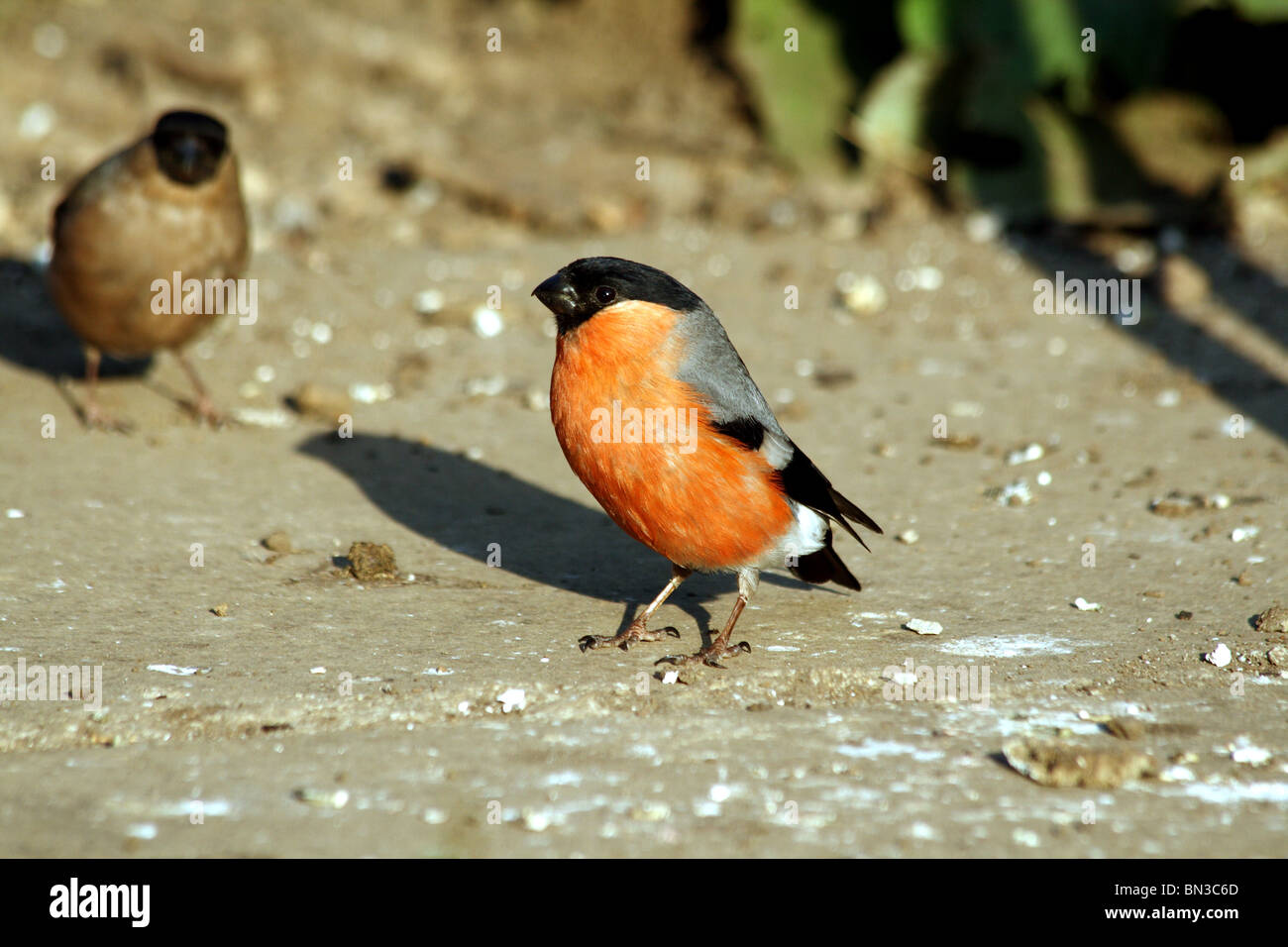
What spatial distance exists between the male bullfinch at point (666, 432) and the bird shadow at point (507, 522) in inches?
17.9

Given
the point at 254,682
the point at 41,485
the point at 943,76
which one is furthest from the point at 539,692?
the point at 943,76

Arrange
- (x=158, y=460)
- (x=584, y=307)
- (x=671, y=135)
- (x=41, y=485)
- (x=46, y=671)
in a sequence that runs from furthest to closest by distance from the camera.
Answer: (x=671, y=135)
(x=158, y=460)
(x=41, y=485)
(x=584, y=307)
(x=46, y=671)

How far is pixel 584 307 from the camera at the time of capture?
4.25m

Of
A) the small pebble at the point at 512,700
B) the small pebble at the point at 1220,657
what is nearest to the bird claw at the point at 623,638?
the small pebble at the point at 512,700

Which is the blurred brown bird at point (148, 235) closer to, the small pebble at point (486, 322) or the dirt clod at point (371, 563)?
the small pebble at point (486, 322)

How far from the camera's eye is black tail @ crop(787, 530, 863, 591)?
14.7ft

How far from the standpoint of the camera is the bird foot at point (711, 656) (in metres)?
4.14

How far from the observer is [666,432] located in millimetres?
4148

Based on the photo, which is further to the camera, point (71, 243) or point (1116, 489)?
point (71, 243)

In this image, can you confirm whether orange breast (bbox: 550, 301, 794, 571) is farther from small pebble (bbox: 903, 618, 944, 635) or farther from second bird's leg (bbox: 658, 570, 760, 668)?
small pebble (bbox: 903, 618, 944, 635)
